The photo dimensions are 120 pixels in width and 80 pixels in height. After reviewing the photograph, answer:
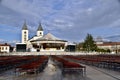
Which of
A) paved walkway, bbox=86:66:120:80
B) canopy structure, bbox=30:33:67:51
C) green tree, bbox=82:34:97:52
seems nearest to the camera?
paved walkway, bbox=86:66:120:80

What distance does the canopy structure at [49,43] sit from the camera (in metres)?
→ 112

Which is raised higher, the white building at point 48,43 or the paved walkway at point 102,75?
the white building at point 48,43

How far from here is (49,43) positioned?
4508 inches

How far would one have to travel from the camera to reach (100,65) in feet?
86.8

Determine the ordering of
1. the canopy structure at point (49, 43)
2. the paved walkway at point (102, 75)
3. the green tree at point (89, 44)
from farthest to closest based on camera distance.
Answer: the green tree at point (89, 44) → the canopy structure at point (49, 43) → the paved walkway at point (102, 75)

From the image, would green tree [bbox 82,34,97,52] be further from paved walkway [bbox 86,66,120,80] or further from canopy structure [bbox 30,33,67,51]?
paved walkway [bbox 86,66,120,80]

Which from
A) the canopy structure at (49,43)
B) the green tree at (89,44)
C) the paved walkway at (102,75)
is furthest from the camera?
the green tree at (89,44)

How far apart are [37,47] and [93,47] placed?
27.9m

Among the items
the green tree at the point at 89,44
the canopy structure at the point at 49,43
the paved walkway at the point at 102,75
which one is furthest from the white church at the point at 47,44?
the paved walkway at the point at 102,75

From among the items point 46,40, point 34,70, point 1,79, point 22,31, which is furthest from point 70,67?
point 22,31

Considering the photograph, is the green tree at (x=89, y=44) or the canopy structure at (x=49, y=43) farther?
the green tree at (x=89, y=44)

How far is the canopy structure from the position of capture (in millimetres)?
112000

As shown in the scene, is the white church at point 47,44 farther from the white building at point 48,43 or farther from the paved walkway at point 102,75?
the paved walkway at point 102,75

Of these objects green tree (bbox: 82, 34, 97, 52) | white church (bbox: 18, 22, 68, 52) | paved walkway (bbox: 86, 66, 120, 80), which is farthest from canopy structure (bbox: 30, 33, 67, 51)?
paved walkway (bbox: 86, 66, 120, 80)
